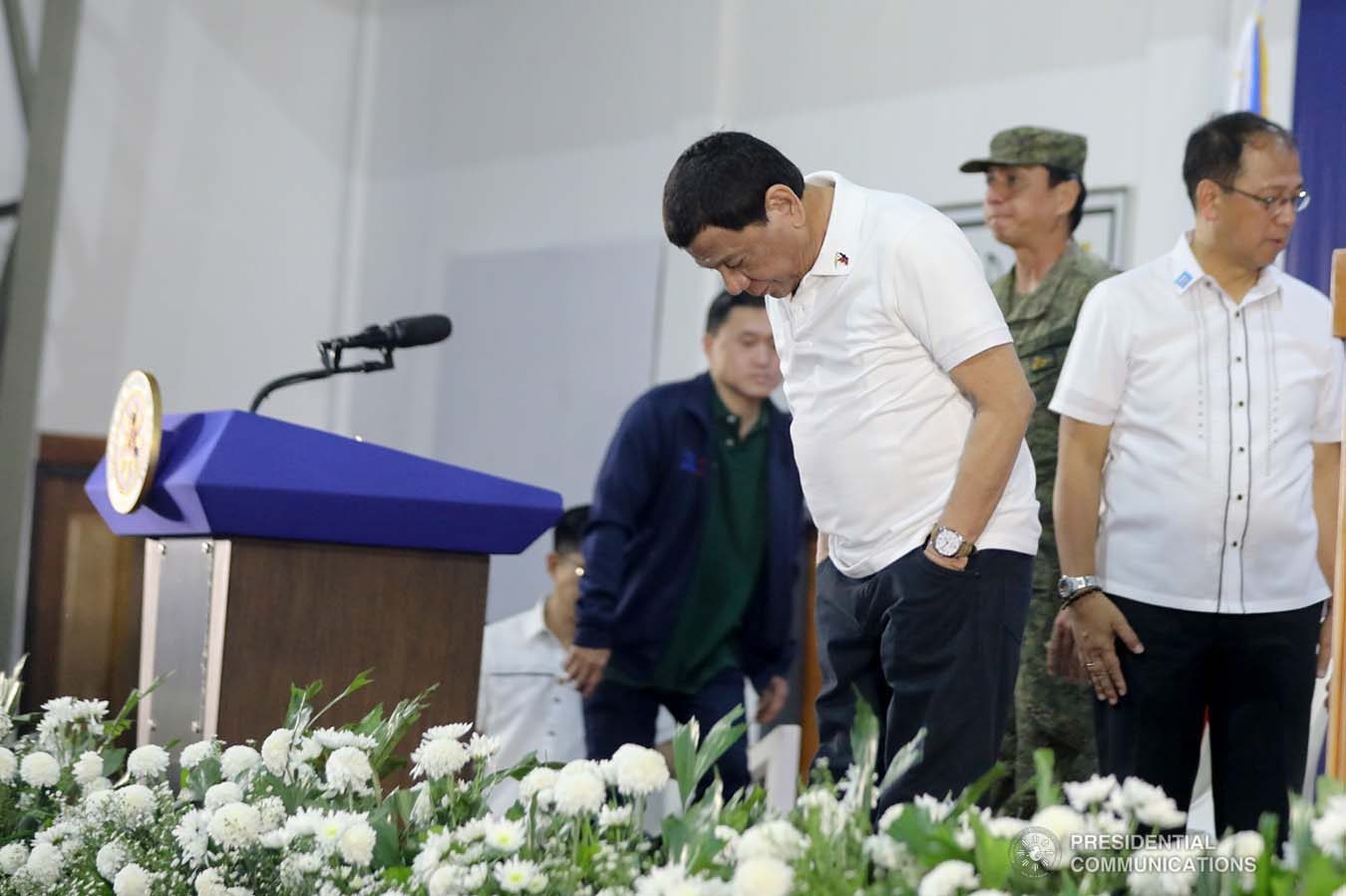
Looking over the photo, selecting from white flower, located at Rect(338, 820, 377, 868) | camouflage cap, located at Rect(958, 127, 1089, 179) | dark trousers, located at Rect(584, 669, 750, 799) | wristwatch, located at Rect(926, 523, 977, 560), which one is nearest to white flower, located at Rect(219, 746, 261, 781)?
white flower, located at Rect(338, 820, 377, 868)

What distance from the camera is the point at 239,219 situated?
632cm

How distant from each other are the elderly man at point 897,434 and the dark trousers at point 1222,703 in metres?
0.42

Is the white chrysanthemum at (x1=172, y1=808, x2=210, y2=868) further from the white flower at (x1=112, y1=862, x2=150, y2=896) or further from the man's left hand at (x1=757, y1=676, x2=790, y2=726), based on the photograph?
the man's left hand at (x1=757, y1=676, x2=790, y2=726)

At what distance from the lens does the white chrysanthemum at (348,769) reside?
5.14 feet

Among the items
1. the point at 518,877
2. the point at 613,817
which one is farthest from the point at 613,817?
the point at 518,877

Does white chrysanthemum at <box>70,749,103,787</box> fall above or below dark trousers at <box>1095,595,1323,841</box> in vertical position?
below

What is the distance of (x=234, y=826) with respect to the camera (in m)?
1.52

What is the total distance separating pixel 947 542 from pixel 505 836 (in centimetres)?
89

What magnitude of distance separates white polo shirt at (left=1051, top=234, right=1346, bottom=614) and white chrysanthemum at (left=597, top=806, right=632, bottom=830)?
1378mm

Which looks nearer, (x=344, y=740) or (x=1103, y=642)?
(x=344, y=740)

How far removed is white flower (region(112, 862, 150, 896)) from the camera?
1556 millimetres

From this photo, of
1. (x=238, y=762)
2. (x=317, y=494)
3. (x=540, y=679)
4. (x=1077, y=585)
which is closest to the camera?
(x=238, y=762)

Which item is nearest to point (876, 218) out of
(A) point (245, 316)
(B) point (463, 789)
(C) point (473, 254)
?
(B) point (463, 789)

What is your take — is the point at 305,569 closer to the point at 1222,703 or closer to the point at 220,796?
the point at 220,796
